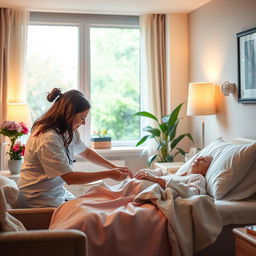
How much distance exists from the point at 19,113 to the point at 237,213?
8.29 ft

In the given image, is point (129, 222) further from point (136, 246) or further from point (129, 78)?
point (129, 78)

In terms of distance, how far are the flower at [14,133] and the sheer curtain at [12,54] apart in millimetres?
534

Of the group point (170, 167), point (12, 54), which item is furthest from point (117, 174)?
point (12, 54)

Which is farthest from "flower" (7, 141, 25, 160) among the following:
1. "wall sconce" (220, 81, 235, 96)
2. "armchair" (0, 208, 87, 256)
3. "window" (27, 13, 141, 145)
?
"armchair" (0, 208, 87, 256)

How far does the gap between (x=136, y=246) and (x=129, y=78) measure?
3042 millimetres

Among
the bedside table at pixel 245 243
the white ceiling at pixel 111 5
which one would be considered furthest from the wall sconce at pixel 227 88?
the bedside table at pixel 245 243

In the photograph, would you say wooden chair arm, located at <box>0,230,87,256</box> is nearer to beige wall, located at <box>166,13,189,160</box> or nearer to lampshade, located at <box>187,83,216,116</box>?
lampshade, located at <box>187,83,216,116</box>

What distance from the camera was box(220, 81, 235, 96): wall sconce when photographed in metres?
3.64

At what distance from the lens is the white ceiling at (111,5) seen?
13.7ft

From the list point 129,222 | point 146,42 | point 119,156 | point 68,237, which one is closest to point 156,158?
point 119,156

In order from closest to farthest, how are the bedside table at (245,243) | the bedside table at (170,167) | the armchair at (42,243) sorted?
the armchair at (42,243), the bedside table at (245,243), the bedside table at (170,167)

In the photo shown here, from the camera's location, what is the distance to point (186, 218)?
92.4 inches

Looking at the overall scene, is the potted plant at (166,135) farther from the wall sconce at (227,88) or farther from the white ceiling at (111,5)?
the white ceiling at (111,5)

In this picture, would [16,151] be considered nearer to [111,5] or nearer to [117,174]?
[117,174]
